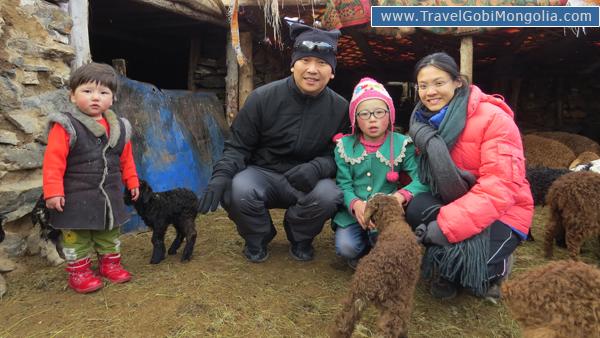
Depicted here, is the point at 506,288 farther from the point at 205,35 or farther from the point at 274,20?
the point at 205,35

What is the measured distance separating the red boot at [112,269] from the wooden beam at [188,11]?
3.41 metres

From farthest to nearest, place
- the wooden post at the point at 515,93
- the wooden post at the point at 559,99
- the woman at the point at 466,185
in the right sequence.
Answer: the wooden post at the point at 515,93 < the wooden post at the point at 559,99 < the woman at the point at 466,185

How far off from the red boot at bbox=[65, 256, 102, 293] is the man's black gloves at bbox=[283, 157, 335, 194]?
5.86 ft

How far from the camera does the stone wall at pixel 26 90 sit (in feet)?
10.7

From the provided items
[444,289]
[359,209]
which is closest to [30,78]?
[359,209]

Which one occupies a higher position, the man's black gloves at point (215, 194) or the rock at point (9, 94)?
the rock at point (9, 94)

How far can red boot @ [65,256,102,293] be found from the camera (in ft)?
9.39

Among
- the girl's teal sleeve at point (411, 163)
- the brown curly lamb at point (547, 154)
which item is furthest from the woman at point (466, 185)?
the brown curly lamb at point (547, 154)

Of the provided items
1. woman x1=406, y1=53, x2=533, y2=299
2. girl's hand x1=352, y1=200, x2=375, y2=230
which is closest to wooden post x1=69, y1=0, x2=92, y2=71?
girl's hand x1=352, y1=200, x2=375, y2=230

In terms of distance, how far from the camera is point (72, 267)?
289 cm

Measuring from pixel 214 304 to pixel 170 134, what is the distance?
3263 mm

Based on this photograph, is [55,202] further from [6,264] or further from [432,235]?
[432,235]

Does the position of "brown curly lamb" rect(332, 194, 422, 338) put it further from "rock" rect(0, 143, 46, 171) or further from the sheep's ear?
"rock" rect(0, 143, 46, 171)
